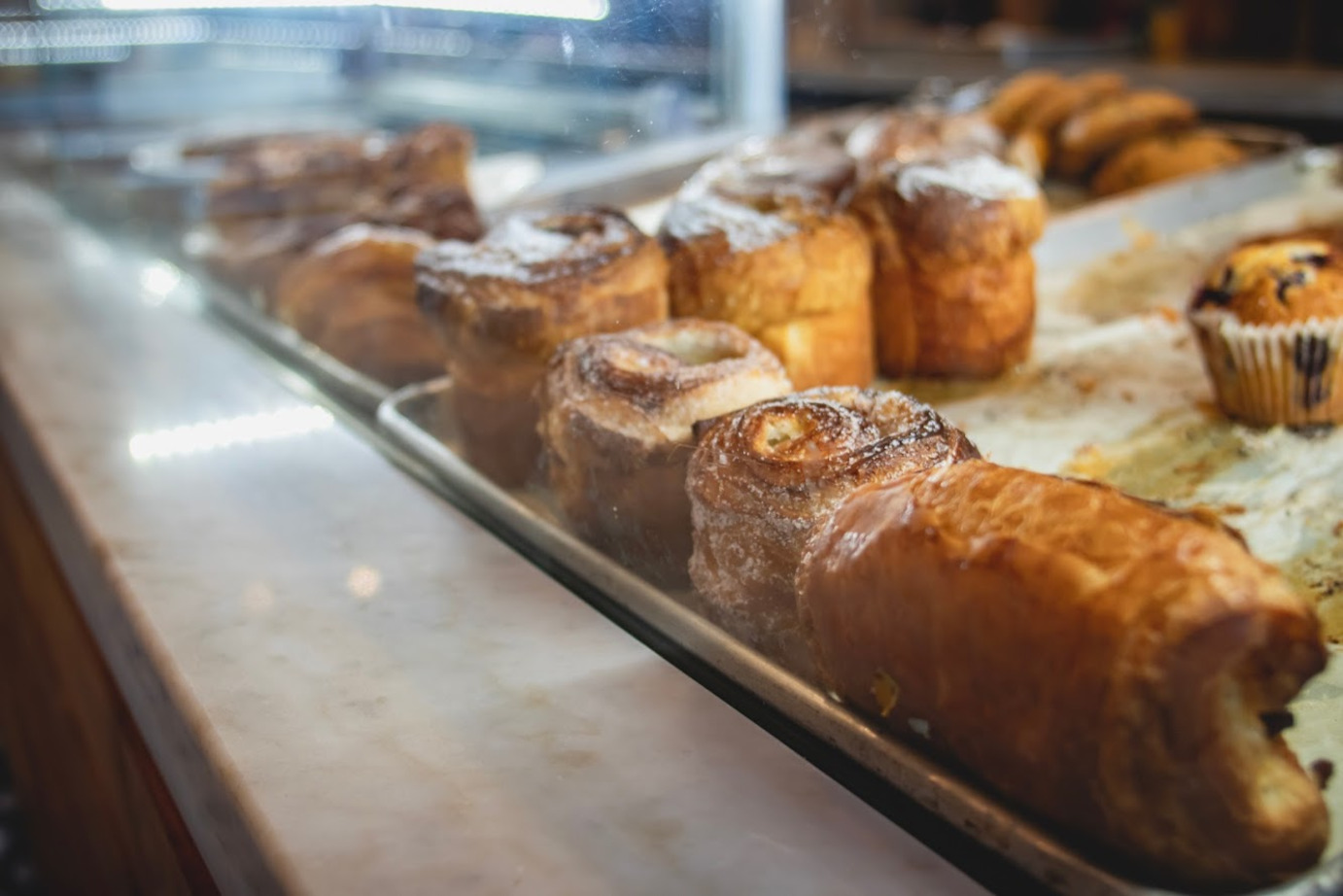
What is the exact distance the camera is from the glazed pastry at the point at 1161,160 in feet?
9.05

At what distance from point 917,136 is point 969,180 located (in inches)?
33.4

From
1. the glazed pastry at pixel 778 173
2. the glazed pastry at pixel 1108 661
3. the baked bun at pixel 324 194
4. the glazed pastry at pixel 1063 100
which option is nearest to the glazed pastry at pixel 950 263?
the glazed pastry at pixel 778 173

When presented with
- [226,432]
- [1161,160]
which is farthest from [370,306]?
[1161,160]

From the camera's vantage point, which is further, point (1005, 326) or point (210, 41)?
point (210, 41)

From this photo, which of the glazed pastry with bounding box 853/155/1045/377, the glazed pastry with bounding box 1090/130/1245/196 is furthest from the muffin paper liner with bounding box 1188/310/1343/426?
the glazed pastry with bounding box 1090/130/1245/196

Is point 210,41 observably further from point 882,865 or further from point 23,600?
point 882,865

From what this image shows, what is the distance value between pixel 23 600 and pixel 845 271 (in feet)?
5.91

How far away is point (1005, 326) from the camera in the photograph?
1.83m

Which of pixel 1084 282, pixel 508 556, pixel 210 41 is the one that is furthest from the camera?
pixel 210 41

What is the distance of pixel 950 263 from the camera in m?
1.80

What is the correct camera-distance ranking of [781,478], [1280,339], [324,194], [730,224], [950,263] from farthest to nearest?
1. [324,194]
2. [950,263]
3. [730,224]
4. [1280,339]
5. [781,478]

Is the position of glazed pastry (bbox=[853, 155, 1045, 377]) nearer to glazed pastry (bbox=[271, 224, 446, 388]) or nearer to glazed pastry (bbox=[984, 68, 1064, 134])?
glazed pastry (bbox=[271, 224, 446, 388])

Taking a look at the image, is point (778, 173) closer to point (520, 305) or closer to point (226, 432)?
point (520, 305)

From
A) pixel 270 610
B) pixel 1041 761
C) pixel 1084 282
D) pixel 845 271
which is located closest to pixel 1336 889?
pixel 1041 761
